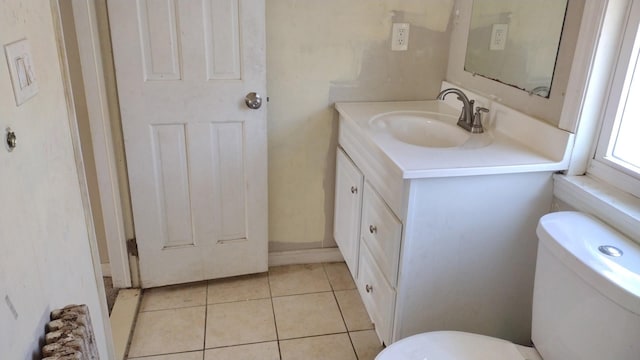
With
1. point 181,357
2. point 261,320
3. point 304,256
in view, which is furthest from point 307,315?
point 181,357

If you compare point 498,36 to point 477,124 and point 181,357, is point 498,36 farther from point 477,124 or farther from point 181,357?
point 181,357

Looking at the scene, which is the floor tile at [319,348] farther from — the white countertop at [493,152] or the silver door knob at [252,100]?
the silver door knob at [252,100]

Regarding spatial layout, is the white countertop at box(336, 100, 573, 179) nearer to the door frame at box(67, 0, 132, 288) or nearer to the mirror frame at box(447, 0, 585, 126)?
the mirror frame at box(447, 0, 585, 126)

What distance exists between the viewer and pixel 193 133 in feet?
6.74

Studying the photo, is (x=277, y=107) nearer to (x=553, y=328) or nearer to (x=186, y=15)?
(x=186, y=15)

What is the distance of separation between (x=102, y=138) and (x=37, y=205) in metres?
1.10

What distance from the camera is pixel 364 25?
6.98ft

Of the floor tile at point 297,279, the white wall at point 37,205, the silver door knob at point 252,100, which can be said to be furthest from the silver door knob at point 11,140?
the floor tile at point 297,279

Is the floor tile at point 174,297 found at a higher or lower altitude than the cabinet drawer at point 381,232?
lower

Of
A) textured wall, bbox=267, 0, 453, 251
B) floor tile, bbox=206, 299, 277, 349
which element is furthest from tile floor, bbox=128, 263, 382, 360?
textured wall, bbox=267, 0, 453, 251

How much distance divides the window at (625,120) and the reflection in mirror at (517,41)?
0.23 meters

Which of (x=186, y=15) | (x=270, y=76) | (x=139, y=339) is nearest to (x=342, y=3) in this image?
(x=270, y=76)

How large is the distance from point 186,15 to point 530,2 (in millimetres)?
1302

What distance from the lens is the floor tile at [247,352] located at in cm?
188
